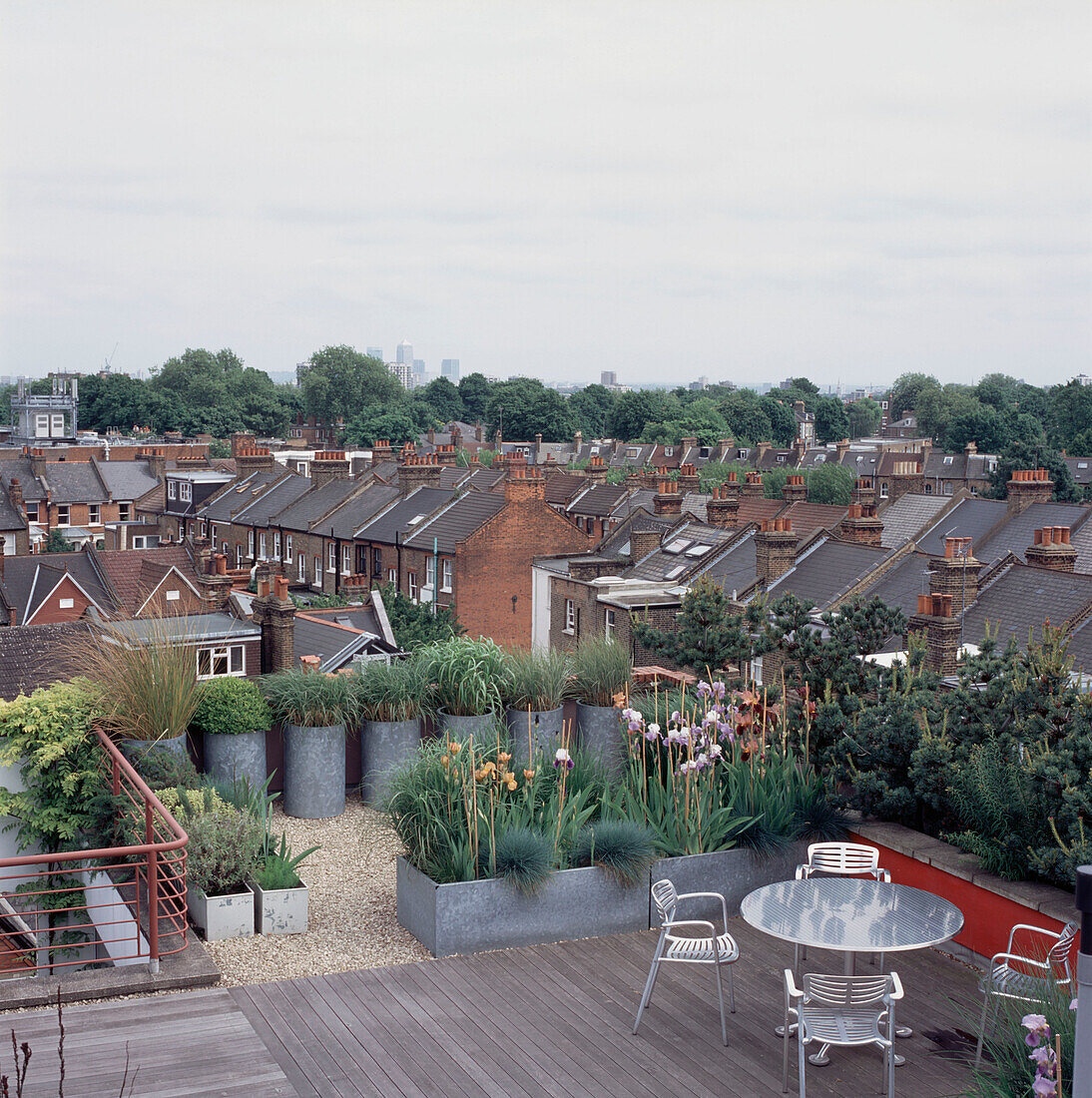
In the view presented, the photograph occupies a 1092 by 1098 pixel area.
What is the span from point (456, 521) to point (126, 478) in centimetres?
4257

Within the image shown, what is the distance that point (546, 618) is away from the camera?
124 ft

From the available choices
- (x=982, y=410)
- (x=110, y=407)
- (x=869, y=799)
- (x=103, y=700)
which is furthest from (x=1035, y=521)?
(x=110, y=407)

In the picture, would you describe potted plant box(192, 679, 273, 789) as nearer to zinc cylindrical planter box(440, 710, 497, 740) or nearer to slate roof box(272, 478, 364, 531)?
zinc cylindrical planter box(440, 710, 497, 740)

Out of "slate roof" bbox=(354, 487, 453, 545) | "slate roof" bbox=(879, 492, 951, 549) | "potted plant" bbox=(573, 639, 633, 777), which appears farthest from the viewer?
"slate roof" bbox=(354, 487, 453, 545)

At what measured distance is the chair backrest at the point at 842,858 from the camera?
27.5 feet

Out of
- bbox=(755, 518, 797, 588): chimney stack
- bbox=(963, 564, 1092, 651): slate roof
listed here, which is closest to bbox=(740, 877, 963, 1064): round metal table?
bbox=(963, 564, 1092, 651): slate roof

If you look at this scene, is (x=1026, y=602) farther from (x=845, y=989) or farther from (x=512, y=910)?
(x=845, y=989)

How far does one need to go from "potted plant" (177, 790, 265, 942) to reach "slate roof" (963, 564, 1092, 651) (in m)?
17.6

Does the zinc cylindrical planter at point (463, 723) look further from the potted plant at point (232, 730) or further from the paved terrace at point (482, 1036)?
the paved terrace at point (482, 1036)

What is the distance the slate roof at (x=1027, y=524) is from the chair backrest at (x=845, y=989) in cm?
3322

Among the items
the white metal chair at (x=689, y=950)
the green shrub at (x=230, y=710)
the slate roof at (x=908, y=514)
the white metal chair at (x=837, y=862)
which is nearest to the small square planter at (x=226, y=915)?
the green shrub at (x=230, y=710)

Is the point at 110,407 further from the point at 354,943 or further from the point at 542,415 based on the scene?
the point at 354,943

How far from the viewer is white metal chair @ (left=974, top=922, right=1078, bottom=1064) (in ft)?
20.6

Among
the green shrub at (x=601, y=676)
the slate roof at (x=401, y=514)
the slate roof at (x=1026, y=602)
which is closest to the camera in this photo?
the green shrub at (x=601, y=676)
